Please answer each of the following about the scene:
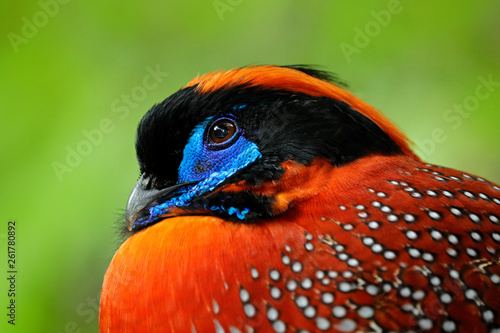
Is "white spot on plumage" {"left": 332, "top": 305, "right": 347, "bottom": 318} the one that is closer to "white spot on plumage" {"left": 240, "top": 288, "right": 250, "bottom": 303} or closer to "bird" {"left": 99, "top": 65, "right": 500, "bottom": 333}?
"bird" {"left": 99, "top": 65, "right": 500, "bottom": 333}

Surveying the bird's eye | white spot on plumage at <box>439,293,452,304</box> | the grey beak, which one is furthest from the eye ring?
white spot on plumage at <box>439,293,452,304</box>

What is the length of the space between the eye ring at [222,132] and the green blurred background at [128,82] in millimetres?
505

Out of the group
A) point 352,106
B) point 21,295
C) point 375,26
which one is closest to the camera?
point 352,106

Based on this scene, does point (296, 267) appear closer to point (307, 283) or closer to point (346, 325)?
point (307, 283)

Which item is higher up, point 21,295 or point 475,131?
point 21,295

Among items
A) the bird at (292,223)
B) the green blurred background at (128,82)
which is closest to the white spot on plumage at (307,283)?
the bird at (292,223)

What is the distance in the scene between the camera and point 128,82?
2135 mm

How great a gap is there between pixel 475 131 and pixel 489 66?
0.85 ft

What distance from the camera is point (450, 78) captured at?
2082 mm

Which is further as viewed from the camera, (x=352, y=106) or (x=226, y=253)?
(x=352, y=106)

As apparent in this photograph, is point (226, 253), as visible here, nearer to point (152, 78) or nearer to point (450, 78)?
point (152, 78)

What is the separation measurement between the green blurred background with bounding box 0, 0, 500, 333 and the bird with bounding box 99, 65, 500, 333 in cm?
36

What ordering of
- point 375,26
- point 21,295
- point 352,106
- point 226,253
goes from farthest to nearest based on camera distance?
point 375,26
point 21,295
point 352,106
point 226,253

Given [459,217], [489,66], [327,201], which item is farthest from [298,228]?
[489,66]
